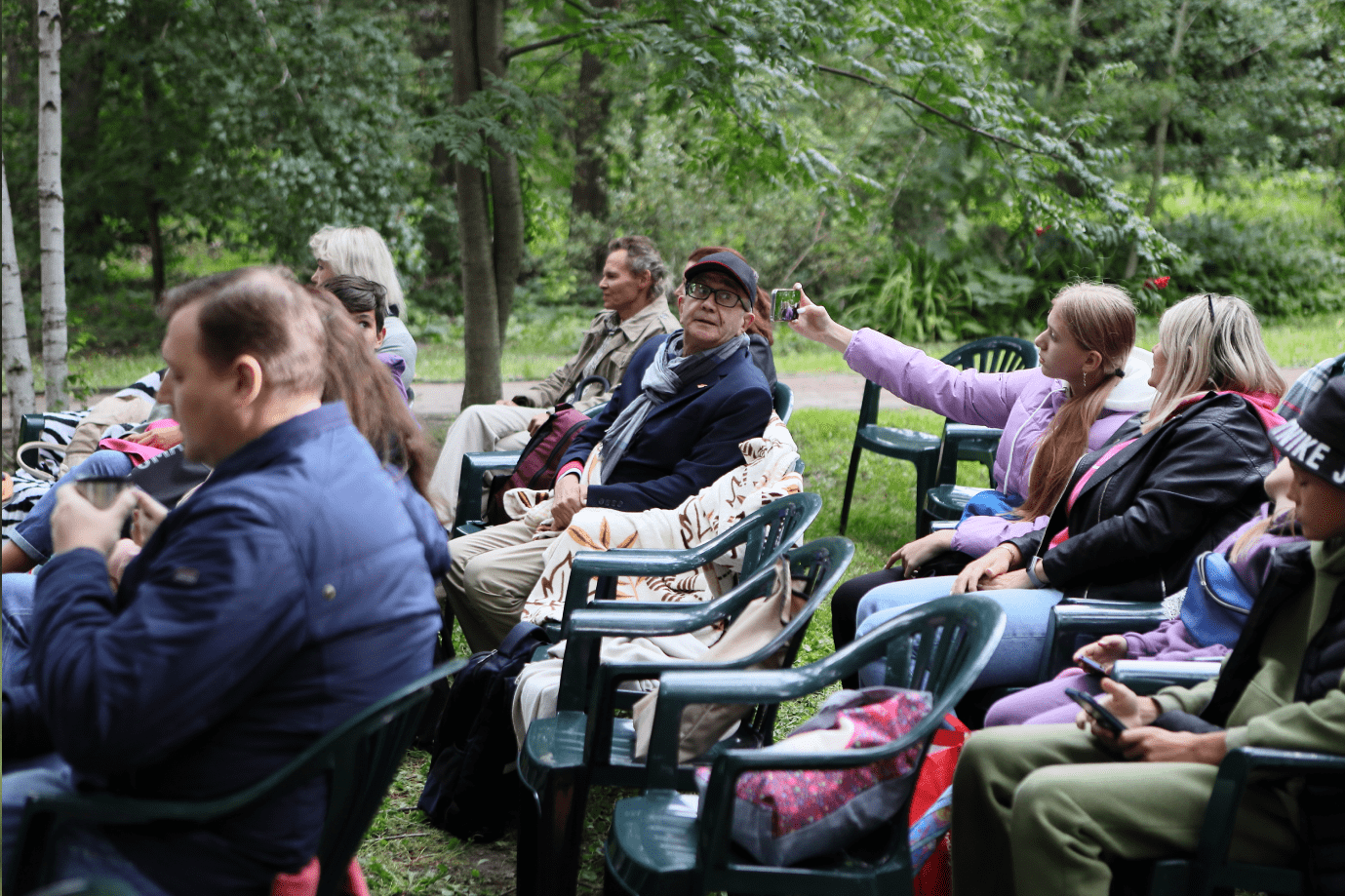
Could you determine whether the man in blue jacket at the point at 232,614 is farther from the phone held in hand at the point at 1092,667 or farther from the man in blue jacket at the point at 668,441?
the man in blue jacket at the point at 668,441

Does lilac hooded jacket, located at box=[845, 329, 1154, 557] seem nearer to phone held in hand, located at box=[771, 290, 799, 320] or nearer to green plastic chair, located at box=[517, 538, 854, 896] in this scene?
phone held in hand, located at box=[771, 290, 799, 320]

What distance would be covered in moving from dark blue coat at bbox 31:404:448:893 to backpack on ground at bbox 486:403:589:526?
2513 millimetres

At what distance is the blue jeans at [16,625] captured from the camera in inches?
93.7

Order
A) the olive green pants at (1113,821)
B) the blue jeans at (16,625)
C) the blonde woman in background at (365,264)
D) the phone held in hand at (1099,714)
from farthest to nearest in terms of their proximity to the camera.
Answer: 1. the blonde woman in background at (365,264)
2. the blue jeans at (16,625)
3. the phone held in hand at (1099,714)
4. the olive green pants at (1113,821)

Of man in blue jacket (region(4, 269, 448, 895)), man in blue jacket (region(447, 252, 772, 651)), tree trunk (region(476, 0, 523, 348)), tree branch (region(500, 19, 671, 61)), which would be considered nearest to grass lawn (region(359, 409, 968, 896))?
man in blue jacket (region(447, 252, 772, 651))

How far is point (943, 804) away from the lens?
8.09ft

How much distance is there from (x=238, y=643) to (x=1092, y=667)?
1788mm

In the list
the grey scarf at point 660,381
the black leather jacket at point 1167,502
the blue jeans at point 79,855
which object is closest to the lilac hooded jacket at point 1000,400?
the black leather jacket at point 1167,502

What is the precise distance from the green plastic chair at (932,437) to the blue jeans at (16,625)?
371cm

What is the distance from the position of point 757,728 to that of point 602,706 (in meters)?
0.41

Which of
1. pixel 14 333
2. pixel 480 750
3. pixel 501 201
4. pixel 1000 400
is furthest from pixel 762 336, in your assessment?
pixel 14 333

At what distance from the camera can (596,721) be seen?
2.44m

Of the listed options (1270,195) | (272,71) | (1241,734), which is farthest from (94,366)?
(1270,195)

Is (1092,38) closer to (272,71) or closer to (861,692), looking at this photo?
(272,71)
